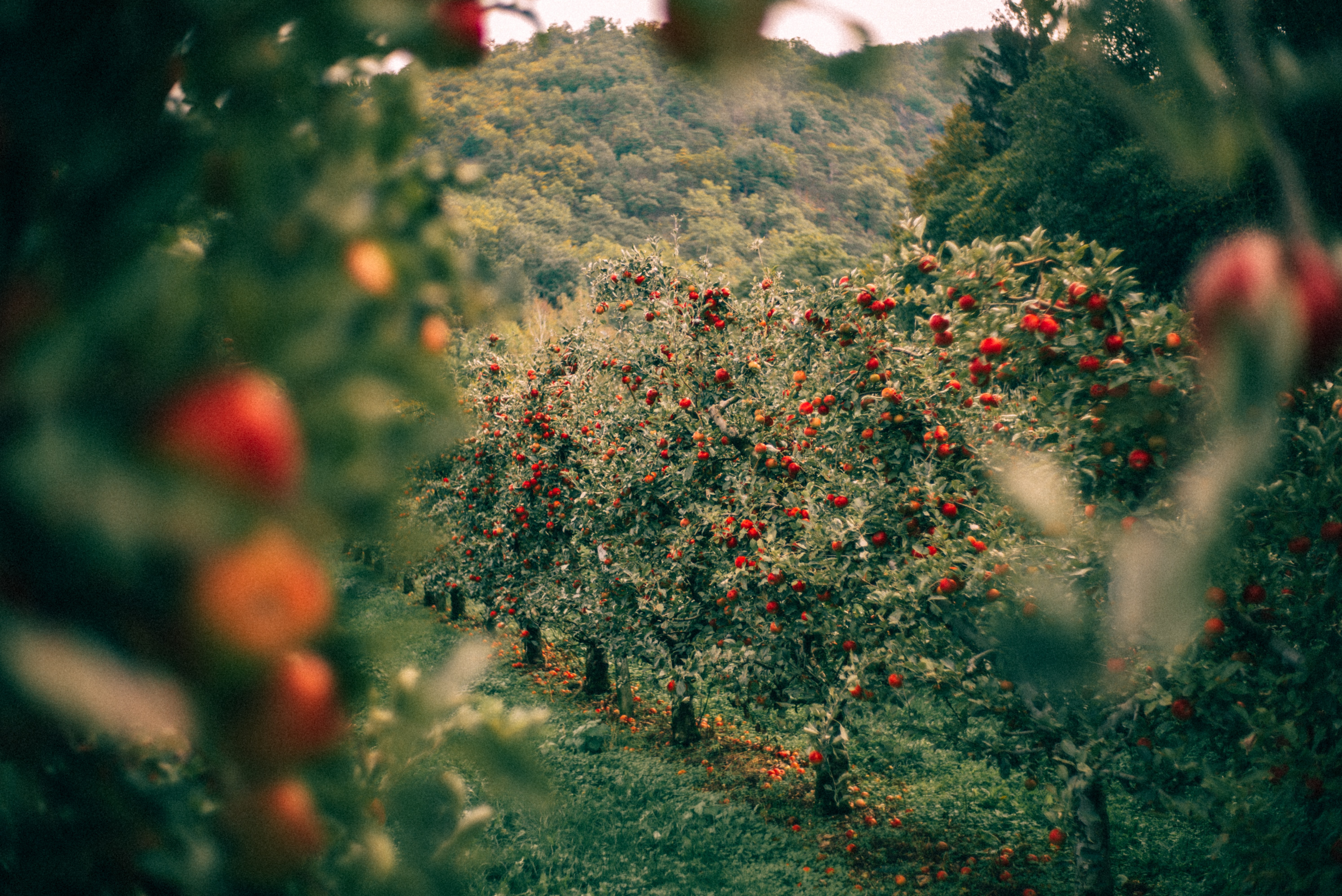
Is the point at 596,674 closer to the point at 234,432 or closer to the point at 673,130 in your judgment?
the point at 673,130

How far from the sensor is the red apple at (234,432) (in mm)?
471

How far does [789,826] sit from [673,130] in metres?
5.86

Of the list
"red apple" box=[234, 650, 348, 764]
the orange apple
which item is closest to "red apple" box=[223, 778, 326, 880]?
"red apple" box=[234, 650, 348, 764]

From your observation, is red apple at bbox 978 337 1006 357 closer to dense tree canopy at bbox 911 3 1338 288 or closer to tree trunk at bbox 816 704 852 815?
dense tree canopy at bbox 911 3 1338 288

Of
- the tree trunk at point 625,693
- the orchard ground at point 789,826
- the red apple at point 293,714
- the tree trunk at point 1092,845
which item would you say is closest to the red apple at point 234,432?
the red apple at point 293,714

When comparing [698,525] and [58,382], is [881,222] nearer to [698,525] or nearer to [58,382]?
[698,525]

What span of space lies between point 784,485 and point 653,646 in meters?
2.55

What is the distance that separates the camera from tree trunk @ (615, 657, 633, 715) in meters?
8.30

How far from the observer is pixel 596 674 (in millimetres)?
9469

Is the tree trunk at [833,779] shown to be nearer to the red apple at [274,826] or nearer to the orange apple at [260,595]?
the red apple at [274,826]

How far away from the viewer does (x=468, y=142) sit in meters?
1.21

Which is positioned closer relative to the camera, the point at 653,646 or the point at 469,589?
the point at 653,646

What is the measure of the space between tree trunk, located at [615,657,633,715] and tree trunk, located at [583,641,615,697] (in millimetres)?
692

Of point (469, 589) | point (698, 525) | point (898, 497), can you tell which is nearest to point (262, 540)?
point (898, 497)
